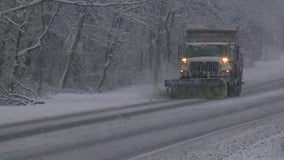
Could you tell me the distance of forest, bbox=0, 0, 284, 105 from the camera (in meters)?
24.4

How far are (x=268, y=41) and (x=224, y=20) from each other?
3320 centimetres

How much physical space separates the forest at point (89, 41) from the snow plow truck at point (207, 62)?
3.03 m

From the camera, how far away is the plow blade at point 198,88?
81.4 feet

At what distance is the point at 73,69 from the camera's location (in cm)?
3550

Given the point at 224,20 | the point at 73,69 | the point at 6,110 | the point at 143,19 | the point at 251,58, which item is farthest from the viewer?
the point at 251,58

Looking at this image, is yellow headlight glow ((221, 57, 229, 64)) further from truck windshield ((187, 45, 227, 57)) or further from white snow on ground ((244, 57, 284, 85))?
white snow on ground ((244, 57, 284, 85))

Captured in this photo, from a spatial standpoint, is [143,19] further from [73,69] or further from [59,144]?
[59,144]

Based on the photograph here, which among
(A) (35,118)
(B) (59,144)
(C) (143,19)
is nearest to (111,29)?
(C) (143,19)

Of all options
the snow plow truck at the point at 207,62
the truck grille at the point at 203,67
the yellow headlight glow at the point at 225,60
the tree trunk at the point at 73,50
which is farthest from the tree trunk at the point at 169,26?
the yellow headlight glow at the point at 225,60

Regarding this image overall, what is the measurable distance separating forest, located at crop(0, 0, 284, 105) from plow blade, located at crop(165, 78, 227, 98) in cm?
378

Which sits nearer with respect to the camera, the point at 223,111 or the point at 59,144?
the point at 59,144

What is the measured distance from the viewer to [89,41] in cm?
3462

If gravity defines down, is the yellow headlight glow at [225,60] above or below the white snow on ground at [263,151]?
above

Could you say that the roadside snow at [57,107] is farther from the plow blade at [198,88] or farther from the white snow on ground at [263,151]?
the white snow on ground at [263,151]
